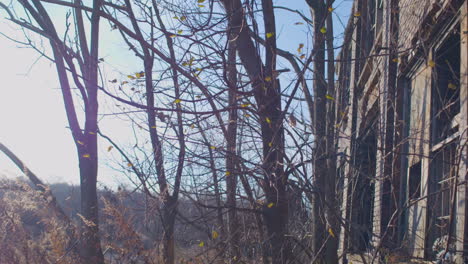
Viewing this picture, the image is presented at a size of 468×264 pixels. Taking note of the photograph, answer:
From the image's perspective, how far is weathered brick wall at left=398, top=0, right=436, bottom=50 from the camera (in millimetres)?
5225

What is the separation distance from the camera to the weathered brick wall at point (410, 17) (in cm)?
523

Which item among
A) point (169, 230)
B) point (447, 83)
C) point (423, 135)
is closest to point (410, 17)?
point (447, 83)

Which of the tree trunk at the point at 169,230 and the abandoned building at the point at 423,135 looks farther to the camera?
the tree trunk at the point at 169,230

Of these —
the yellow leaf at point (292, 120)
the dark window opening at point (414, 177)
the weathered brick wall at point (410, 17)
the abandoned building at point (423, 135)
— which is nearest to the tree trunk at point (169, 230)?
the yellow leaf at point (292, 120)

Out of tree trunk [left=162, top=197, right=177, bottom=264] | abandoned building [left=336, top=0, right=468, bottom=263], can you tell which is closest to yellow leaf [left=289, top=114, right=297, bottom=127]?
abandoned building [left=336, top=0, right=468, bottom=263]

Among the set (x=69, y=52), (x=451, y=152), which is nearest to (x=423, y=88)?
(x=451, y=152)

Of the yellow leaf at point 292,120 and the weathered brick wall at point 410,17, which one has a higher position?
the weathered brick wall at point 410,17

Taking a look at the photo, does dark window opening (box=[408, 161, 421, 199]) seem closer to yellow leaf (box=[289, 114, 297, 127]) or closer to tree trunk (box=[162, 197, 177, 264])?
yellow leaf (box=[289, 114, 297, 127])

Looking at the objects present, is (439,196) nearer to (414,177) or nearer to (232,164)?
(414,177)

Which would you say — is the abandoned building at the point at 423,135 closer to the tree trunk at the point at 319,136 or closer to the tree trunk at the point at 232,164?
the tree trunk at the point at 319,136

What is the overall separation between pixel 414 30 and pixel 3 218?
5.36 meters

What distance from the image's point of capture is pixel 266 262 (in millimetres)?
5621

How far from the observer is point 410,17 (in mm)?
5949

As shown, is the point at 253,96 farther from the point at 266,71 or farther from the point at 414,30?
the point at 414,30
